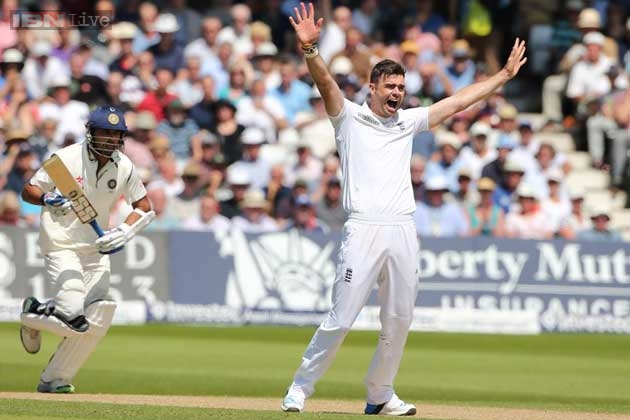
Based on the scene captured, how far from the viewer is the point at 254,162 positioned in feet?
63.7

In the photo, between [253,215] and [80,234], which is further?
[253,215]

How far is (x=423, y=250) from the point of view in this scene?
18328 mm

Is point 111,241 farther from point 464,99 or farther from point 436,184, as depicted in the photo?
point 436,184

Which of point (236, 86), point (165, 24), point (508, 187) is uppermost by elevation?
point (165, 24)

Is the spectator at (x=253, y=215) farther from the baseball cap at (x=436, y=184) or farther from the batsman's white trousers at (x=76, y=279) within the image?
the batsman's white trousers at (x=76, y=279)

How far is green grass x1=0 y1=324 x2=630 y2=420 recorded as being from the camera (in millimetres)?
11883

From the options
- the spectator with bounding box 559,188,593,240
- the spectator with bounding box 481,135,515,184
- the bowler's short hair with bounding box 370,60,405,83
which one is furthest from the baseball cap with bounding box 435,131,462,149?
the bowler's short hair with bounding box 370,60,405,83

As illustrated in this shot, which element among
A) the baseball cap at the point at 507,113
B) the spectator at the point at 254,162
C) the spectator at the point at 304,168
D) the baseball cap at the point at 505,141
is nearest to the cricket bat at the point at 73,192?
the spectator at the point at 254,162

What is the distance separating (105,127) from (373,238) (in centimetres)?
229

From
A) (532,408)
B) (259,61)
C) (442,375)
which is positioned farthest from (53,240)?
(259,61)

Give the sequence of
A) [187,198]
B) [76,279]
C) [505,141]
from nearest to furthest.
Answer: [76,279]
[187,198]
[505,141]

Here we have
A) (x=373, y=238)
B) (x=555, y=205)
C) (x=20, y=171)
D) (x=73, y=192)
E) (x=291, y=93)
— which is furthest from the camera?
(x=291, y=93)

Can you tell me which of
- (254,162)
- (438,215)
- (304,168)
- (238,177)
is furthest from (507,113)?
(238,177)

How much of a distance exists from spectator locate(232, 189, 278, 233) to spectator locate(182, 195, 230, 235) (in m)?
0.17
